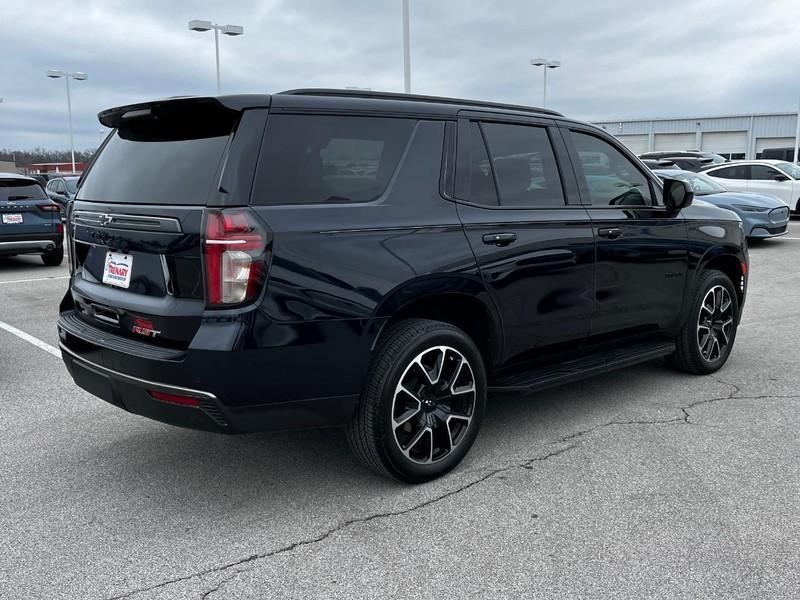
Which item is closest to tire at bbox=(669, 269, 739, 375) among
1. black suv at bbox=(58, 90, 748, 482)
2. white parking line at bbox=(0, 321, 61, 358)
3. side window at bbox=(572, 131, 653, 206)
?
side window at bbox=(572, 131, 653, 206)

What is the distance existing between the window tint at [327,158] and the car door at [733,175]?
55.8 ft

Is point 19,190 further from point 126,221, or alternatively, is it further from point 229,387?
point 229,387

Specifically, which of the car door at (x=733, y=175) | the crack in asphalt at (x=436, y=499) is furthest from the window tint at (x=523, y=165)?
the car door at (x=733, y=175)

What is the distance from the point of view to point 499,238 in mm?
3842

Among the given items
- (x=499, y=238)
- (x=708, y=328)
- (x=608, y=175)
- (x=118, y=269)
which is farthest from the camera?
(x=708, y=328)

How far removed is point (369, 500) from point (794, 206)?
19.4 m

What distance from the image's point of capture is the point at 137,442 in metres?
4.26

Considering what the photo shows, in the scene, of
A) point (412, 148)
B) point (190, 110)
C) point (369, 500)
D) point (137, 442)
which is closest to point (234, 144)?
point (190, 110)

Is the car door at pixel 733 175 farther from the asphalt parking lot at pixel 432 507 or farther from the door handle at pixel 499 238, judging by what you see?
the door handle at pixel 499 238

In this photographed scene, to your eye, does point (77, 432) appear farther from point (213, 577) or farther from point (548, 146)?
point (548, 146)

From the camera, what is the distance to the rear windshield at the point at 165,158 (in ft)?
10.4

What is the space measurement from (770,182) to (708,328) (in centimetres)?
1559

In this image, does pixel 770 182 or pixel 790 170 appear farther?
pixel 790 170

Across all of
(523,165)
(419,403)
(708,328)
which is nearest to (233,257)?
(419,403)
